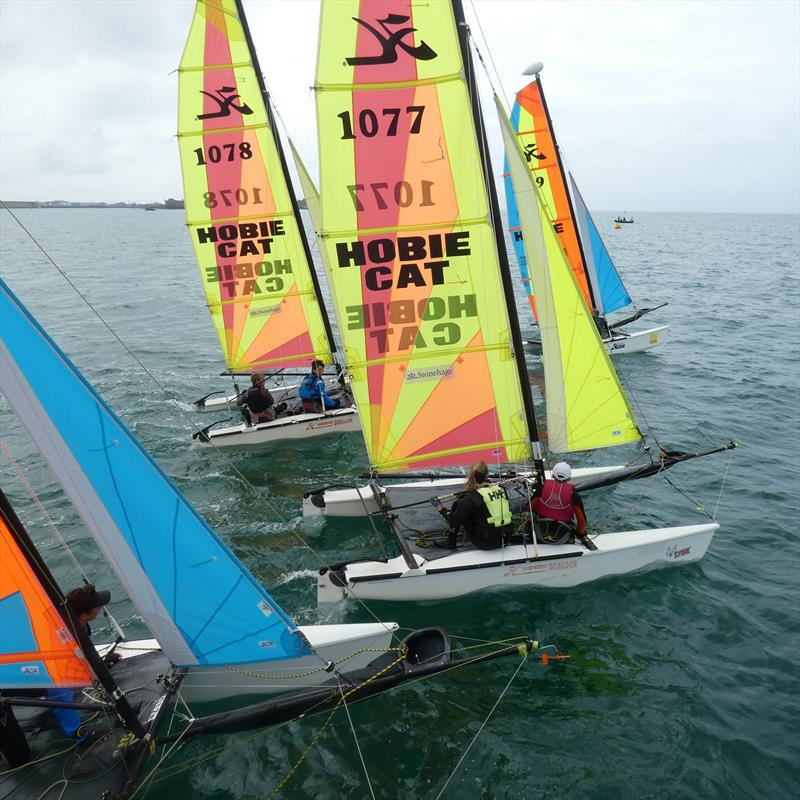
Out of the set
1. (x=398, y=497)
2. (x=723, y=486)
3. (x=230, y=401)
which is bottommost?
(x=723, y=486)

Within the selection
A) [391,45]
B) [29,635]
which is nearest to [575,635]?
[29,635]

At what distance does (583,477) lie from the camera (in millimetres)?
8602

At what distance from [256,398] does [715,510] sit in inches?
331

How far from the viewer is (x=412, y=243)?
255 inches

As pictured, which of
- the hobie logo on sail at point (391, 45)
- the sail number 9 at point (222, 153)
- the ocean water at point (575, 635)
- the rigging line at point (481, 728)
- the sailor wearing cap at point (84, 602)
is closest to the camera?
the sailor wearing cap at point (84, 602)

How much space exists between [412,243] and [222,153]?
19.3 ft


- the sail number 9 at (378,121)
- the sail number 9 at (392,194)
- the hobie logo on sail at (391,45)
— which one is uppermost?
the hobie logo on sail at (391,45)

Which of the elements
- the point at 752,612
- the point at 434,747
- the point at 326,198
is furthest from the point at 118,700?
the point at 752,612

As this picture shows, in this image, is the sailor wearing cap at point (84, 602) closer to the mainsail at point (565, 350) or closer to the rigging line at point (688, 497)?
the mainsail at point (565, 350)

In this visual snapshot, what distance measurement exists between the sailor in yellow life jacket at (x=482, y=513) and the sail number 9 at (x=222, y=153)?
756 cm

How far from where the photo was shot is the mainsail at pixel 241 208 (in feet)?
32.2

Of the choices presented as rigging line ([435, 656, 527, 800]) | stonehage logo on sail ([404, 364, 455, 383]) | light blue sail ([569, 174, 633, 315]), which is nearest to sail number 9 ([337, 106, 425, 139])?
stonehage logo on sail ([404, 364, 455, 383])

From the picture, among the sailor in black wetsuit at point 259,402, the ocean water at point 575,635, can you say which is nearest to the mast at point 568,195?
the ocean water at point 575,635

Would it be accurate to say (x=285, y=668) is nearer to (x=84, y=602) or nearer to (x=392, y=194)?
(x=84, y=602)
